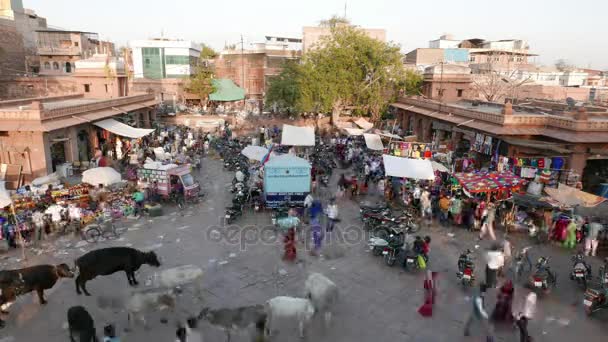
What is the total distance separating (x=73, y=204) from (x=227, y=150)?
37.2 ft

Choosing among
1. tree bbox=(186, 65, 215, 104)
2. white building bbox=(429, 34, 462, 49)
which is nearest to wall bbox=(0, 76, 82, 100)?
tree bbox=(186, 65, 215, 104)

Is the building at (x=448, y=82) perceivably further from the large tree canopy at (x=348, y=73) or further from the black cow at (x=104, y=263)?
the black cow at (x=104, y=263)

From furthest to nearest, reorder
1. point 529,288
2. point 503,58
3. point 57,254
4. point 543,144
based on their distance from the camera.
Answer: point 503,58 → point 543,144 → point 57,254 → point 529,288

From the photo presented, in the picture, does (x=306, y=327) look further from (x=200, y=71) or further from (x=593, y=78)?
(x=593, y=78)

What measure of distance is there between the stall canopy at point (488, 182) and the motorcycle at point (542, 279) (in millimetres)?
3675

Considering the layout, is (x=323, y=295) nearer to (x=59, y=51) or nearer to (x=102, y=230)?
(x=102, y=230)

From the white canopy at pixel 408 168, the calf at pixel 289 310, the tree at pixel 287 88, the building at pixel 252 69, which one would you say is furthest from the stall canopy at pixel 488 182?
the building at pixel 252 69

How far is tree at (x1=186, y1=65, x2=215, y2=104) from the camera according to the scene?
38906mm

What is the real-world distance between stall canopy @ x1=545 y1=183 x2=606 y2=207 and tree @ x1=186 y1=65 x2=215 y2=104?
3323 centimetres

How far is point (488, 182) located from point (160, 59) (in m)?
41.7

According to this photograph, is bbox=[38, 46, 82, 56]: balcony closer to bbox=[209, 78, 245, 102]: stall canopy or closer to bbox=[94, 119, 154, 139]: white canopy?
bbox=[209, 78, 245, 102]: stall canopy

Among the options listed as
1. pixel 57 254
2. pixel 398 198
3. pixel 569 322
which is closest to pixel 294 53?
pixel 398 198

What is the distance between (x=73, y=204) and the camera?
42.5 ft

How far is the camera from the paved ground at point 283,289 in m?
7.66
